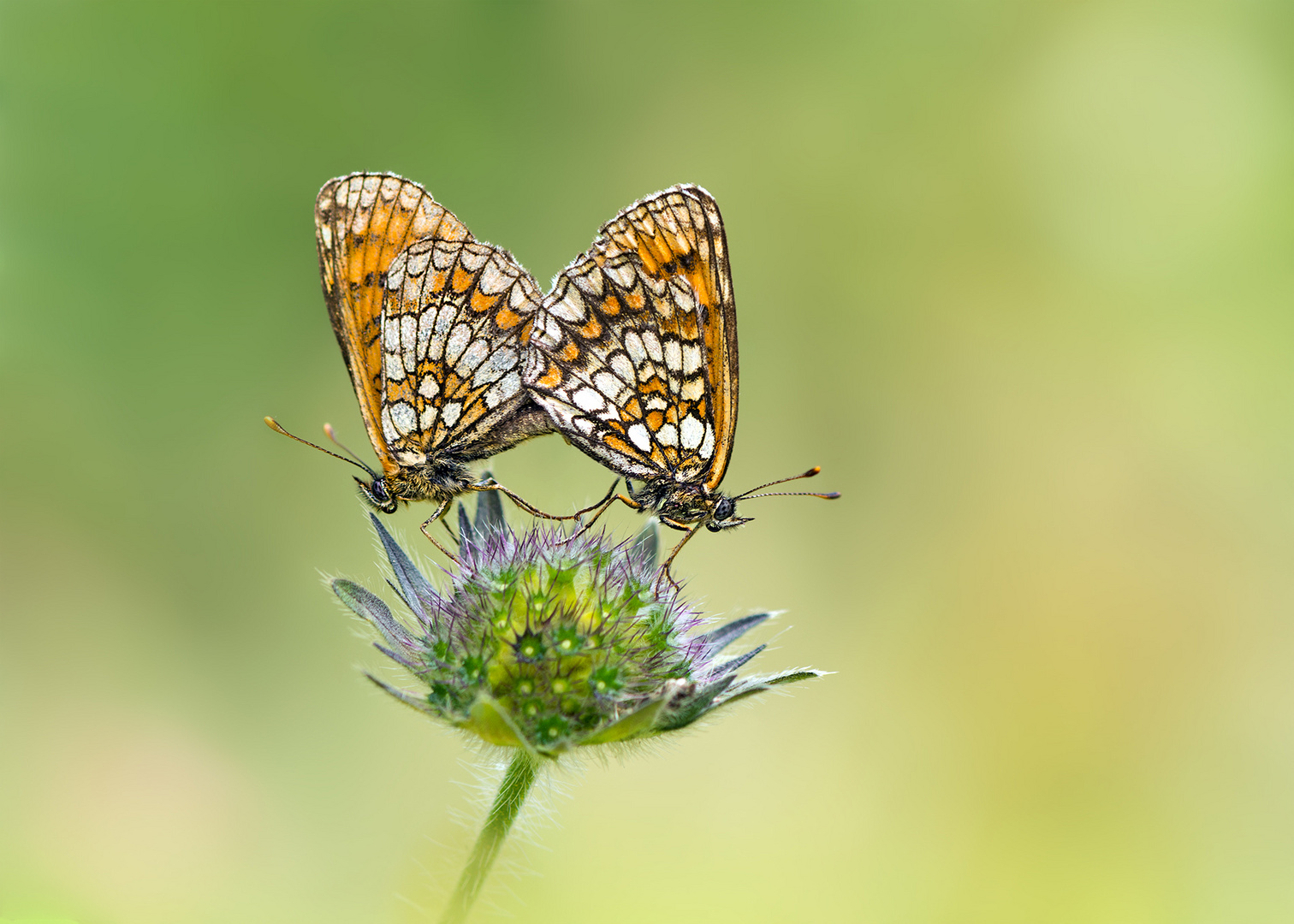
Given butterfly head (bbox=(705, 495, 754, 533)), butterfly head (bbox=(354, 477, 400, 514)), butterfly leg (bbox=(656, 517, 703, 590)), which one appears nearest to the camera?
butterfly leg (bbox=(656, 517, 703, 590))

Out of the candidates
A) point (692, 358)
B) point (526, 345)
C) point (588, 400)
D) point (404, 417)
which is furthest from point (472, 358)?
point (692, 358)

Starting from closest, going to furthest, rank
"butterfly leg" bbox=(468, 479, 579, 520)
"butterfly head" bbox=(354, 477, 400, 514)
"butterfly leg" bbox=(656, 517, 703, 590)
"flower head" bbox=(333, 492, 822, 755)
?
"flower head" bbox=(333, 492, 822, 755)
"butterfly leg" bbox=(468, 479, 579, 520)
"butterfly leg" bbox=(656, 517, 703, 590)
"butterfly head" bbox=(354, 477, 400, 514)

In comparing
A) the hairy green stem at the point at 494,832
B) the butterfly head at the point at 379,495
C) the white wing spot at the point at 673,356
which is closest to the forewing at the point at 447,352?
the butterfly head at the point at 379,495

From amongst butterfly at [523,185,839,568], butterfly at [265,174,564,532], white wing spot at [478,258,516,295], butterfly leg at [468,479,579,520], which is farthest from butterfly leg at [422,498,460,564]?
white wing spot at [478,258,516,295]

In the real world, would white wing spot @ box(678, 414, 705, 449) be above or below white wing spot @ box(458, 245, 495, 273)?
below

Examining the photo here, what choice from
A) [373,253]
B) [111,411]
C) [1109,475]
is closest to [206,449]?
[111,411]

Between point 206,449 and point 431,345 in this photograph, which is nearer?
point 431,345

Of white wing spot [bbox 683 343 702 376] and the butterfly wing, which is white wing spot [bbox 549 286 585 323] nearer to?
the butterfly wing

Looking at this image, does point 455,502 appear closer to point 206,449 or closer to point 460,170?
point 206,449
